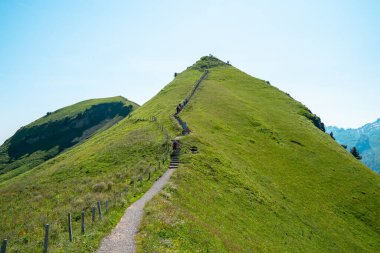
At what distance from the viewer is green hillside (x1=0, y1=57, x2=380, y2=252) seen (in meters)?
25.0

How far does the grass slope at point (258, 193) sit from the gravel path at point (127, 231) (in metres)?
0.95

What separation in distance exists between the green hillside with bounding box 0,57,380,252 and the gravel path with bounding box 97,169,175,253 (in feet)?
2.39

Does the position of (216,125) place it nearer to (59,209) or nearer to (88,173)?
(88,173)

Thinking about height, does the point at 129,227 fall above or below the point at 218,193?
above

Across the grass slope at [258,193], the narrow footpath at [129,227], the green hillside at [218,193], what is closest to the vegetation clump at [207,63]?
the grass slope at [258,193]

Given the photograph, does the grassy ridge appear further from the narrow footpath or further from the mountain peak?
the mountain peak

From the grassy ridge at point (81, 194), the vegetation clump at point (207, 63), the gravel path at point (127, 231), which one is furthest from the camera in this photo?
the vegetation clump at point (207, 63)

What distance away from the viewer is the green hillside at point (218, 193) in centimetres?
2500

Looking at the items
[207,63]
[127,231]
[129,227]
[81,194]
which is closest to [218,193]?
[129,227]

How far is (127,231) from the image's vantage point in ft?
76.1

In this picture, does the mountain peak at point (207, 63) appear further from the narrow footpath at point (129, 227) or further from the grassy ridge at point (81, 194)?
the narrow footpath at point (129, 227)

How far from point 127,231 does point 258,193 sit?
24.6 metres

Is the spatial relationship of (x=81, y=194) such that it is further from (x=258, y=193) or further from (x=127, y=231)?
(x=258, y=193)

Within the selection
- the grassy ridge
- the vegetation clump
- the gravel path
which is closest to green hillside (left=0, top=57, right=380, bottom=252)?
the grassy ridge
